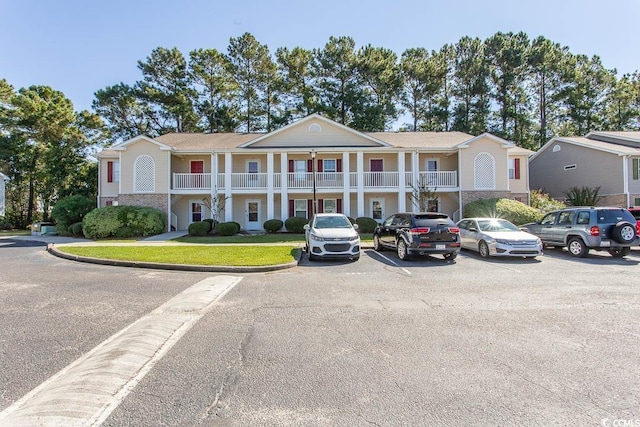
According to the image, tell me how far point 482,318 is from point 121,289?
7.21 meters

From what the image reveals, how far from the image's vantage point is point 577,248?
1192 centimetres

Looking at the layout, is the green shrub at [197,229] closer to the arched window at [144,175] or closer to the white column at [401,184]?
the arched window at [144,175]

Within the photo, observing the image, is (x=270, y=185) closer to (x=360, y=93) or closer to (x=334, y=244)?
(x=334, y=244)

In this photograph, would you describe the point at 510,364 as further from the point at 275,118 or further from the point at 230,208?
the point at 275,118

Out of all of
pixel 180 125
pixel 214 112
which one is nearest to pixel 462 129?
pixel 214 112

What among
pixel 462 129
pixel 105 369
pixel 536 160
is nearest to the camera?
pixel 105 369

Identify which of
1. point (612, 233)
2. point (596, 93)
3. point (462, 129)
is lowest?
point (612, 233)

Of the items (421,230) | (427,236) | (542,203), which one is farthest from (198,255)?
(542,203)

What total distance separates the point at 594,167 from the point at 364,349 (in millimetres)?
28602

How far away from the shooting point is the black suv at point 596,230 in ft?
36.5

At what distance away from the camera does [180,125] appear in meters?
36.4

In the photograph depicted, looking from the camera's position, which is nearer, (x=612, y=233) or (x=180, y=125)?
(x=612, y=233)

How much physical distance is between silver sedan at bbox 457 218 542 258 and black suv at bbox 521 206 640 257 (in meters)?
1.62

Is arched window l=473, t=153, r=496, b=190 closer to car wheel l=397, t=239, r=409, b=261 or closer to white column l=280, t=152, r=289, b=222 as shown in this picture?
white column l=280, t=152, r=289, b=222
